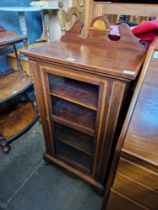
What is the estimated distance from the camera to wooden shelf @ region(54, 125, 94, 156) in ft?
3.51

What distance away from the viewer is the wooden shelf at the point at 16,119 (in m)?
1.48

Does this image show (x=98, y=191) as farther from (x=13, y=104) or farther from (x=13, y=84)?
(x=13, y=104)

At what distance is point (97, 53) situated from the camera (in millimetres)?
738

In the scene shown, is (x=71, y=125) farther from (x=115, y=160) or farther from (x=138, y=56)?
(x=138, y=56)

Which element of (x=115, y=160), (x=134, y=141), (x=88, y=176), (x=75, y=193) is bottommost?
(x=75, y=193)

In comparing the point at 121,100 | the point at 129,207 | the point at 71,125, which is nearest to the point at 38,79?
the point at 71,125

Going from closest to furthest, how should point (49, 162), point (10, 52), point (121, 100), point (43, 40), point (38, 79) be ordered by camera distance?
point (121, 100) → point (38, 79) → point (49, 162) → point (10, 52) → point (43, 40)

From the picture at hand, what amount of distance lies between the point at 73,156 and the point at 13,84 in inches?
34.3

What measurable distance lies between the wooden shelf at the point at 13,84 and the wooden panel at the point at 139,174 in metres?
1.04

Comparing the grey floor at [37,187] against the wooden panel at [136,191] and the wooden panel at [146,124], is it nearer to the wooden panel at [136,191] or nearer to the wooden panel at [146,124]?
the wooden panel at [136,191]

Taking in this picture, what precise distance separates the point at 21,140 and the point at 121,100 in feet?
4.14

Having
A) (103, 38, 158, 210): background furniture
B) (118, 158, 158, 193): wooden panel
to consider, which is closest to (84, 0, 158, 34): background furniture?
(103, 38, 158, 210): background furniture

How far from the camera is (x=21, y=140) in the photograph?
1.54 metres

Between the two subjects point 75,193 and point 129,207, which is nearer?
point 129,207
